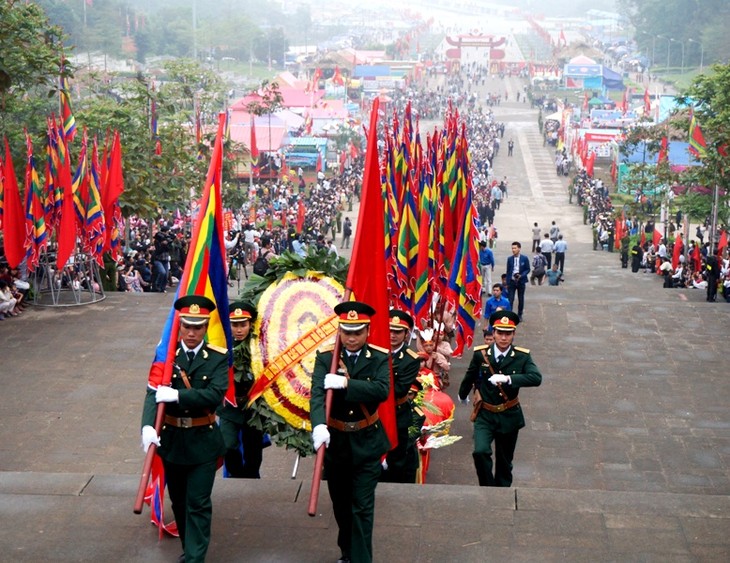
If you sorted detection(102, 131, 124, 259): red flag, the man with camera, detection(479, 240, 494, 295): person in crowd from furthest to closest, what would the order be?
the man with camera → detection(102, 131, 124, 259): red flag → detection(479, 240, 494, 295): person in crowd

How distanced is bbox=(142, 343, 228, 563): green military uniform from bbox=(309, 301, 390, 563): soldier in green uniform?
1.82 feet

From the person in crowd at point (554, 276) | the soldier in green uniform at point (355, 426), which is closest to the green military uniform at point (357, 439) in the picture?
the soldier in green uniform at point (355, 426)

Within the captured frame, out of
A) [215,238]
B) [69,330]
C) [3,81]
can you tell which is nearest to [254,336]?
[215,238]

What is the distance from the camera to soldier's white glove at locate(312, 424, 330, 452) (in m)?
6.48

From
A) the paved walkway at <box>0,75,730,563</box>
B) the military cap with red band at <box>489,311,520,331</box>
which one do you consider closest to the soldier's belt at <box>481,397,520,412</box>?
the military cap with red band at <box>489,311,520,331</box>

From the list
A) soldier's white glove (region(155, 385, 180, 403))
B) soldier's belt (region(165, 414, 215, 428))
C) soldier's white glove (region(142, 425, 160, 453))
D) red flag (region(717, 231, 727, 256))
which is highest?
soldier's white glove (region(155, 385, 180, 403))

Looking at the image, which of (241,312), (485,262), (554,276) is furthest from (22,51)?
(241,312)

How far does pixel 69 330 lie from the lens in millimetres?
15336

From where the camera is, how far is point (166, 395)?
6617mm

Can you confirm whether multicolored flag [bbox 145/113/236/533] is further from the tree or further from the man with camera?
Answer: the tree

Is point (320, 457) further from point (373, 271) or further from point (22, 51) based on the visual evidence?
point (22, 51)

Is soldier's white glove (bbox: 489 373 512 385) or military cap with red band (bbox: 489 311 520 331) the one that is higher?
military cap with red band (bbox: 489 311 520 331)

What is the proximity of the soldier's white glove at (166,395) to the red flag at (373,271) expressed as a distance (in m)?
1.33

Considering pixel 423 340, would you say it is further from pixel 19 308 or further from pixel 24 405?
pixel 19 308
